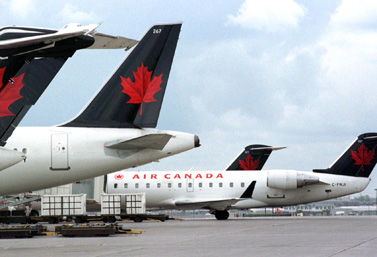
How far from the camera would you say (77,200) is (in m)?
32.5

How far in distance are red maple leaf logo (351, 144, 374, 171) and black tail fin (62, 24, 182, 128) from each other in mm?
27726

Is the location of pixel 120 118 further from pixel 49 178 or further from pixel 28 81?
pixel 28 81

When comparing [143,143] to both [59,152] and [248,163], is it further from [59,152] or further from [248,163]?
[248,163]

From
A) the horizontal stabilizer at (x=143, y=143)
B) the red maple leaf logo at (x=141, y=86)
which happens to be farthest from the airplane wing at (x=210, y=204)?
the horizontal stabilizer at (x=143, y=143)

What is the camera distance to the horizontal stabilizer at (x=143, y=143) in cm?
1831

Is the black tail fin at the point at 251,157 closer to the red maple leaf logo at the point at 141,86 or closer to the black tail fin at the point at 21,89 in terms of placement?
the red maple leaf logo at the point at 141,86

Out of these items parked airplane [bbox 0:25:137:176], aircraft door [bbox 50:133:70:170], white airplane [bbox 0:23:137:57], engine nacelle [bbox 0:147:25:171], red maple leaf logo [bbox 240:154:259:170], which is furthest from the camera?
red maple leaf logo [bbox 240:154:259:170]

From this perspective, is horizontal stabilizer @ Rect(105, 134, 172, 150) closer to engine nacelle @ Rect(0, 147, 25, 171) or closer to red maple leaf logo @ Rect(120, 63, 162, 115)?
red maple leaf logo @ Rect(120, 63, 162, 115)

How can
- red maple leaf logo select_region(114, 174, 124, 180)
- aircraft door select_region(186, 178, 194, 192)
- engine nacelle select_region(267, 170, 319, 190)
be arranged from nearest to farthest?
engine nacelle select_region(267, 170, 319, 190), aircraft door select_region(186, 178, 194, 192), red maple leaf logo select_region(114, 174, 124, 180)

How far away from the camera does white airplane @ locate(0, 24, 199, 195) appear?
62.7 ft

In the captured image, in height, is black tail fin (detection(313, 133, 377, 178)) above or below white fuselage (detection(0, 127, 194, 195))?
above

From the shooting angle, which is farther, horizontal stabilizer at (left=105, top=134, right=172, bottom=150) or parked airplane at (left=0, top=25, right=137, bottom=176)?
horizontal stabilizer at (left=105, top=134, right=172, bottom=150)

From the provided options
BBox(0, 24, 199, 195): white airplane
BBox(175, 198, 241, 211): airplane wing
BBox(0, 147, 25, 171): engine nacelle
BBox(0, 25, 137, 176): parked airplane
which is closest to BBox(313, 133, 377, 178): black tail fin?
BBox(175, 198, 241, 211): airplane wing

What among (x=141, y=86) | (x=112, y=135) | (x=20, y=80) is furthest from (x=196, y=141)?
(x=20, y=80)
